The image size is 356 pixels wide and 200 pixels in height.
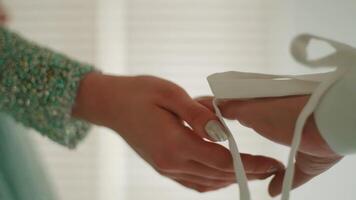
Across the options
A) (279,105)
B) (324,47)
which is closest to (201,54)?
(324,47)

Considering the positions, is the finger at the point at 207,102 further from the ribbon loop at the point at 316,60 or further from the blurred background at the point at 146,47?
the blurred background at the point at 146,47

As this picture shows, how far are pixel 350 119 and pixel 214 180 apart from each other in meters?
0.17

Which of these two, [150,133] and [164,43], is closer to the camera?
[150,133]

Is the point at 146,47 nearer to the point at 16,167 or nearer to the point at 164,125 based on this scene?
the point at 16,167

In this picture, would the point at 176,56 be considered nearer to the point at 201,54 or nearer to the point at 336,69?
the point at 201,54

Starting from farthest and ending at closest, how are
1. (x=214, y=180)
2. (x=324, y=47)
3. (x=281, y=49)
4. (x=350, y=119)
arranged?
(x=281, y=49), (x=324, y=47), (x=214, y=180), (x=350, y=119)

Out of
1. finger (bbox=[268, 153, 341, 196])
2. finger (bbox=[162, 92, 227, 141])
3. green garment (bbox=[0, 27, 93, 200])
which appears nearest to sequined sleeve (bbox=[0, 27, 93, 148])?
green garment (bbox=[0, 27, 93, 200])

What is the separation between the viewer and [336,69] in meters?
0.32

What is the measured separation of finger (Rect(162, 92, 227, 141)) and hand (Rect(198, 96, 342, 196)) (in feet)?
0.08

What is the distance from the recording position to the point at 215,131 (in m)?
0.35

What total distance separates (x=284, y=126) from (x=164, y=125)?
0.36 feet

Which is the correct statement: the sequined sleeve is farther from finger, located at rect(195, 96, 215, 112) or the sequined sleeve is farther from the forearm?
the forearm

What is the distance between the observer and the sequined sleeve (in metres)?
0.45

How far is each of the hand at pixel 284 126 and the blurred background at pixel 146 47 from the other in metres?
0.73
